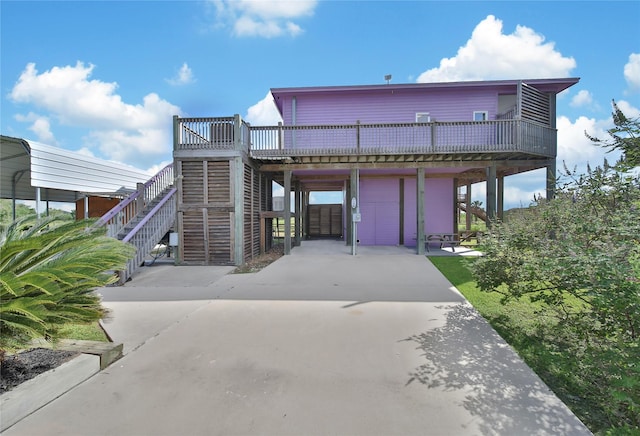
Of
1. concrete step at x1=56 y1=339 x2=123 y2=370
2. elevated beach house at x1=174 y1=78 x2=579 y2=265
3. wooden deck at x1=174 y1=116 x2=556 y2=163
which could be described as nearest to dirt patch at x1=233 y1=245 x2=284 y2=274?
elevated beach house at x1=174 y1=78 x2=579 y2=265

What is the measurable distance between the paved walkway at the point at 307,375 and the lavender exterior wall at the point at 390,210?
800cm

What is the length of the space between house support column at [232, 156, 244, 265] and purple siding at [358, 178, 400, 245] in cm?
614

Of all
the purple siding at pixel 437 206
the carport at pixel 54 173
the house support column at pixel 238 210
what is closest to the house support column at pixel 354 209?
the purple siding at pixel 437 206

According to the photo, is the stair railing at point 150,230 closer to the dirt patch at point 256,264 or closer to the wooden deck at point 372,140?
the wooden deck at point 372,140

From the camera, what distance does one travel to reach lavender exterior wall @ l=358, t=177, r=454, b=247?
12953mm

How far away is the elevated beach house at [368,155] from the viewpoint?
8.91 m

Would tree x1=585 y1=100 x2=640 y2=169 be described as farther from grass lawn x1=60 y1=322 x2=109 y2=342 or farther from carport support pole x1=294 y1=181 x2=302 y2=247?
carport support pole x1=294 y1=181 x2=302 y2=247

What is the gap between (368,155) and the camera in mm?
10125

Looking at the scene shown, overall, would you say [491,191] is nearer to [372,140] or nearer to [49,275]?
[372,140]

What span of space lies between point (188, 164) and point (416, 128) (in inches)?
320

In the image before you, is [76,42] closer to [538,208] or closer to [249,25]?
[249,25]

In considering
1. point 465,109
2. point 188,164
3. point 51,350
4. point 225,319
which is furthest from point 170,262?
point 465,109

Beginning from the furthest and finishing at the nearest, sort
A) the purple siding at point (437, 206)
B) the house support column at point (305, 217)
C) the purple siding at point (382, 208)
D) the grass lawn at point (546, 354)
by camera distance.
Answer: the house support column at point (305, 217) < the purple siding at point (382, 208) < the purple siding at point (437, 206) < the grass lawn at point (546, 354)

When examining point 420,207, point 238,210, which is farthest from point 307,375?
point 420,207
